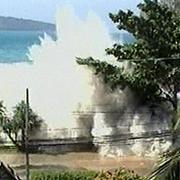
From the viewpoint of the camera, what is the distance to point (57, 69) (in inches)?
775

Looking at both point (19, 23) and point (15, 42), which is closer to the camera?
point (19, 23)

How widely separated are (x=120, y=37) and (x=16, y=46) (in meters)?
26.0

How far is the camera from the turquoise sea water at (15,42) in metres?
40.6

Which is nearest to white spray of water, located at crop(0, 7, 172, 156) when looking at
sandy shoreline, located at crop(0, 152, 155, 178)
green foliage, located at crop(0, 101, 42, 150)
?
sandy shoreline, located at crop(0, 152, 155, 178)

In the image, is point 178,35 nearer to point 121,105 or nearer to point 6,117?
point 121,105

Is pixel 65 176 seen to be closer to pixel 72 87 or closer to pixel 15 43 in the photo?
pixel 72 87

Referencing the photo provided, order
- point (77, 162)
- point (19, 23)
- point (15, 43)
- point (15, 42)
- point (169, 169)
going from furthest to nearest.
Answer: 1. point (15, 42)
2. point (15, 43)
3. point (19, 23)
4. point (77, 162)
5. point (169, 169)

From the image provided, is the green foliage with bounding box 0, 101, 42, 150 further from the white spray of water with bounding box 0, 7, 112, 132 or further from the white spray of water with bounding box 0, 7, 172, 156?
the white spray of water with bounding box 0, 7, 112, 132

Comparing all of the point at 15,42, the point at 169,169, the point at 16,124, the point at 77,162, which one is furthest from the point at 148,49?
the point at 15,42

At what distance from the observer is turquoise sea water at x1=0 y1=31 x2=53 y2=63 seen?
40.6 metres

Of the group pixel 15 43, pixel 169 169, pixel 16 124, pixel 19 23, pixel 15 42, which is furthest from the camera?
pixel 15 42

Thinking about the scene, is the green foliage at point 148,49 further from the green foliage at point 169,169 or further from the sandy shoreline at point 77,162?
the green foliage at point 169,169

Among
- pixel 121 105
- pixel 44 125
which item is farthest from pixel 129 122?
pixel 44 125

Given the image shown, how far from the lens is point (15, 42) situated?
47656mm
